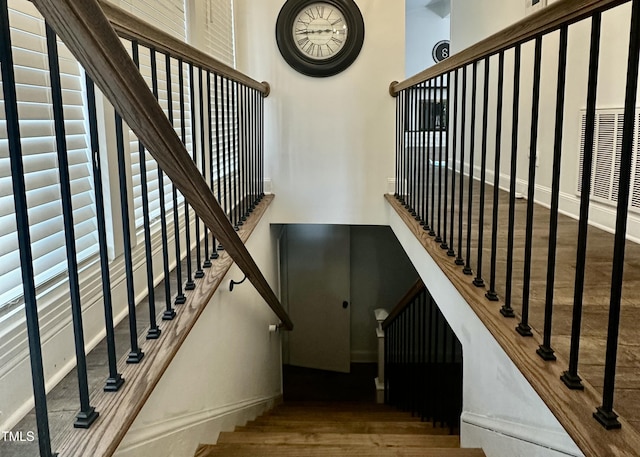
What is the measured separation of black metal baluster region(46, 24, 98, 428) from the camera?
3.47 ft

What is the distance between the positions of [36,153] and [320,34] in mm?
3038

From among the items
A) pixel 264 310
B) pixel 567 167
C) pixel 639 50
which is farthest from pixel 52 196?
pixel 567 167

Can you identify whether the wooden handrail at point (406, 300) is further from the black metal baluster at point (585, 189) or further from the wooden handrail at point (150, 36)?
the black metal baluster at point (585, 189)

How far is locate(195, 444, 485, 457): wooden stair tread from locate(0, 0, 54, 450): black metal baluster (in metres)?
1.17

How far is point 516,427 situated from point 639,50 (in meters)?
1.05

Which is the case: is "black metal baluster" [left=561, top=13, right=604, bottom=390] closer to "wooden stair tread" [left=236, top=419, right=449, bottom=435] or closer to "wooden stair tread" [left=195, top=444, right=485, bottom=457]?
"wooden stair tread" [left=195, top=444, right=485, bottom=457]

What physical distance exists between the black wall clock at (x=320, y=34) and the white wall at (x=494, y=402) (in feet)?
7.47

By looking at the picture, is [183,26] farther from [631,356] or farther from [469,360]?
[631,356]

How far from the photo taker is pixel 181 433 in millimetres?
1792

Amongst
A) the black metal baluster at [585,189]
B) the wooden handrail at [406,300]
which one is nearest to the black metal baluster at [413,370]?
the wooden handrail at [406,300]

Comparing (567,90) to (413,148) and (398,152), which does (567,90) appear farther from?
(398,152)

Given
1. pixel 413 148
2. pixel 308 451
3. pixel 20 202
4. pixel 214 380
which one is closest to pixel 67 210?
pixel 20 202

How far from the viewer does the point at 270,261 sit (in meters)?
4.54

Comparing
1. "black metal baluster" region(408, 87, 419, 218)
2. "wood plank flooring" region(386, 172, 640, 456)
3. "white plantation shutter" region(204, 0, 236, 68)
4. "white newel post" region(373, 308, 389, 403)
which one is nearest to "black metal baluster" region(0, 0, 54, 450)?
"wood plank flooring" region(386, 172, 640, 456)
